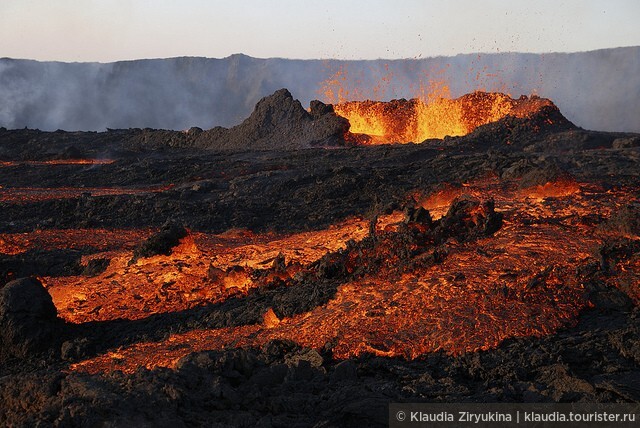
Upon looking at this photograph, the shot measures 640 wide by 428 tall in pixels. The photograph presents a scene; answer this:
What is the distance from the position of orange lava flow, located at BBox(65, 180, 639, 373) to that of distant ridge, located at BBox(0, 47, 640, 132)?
38.2m

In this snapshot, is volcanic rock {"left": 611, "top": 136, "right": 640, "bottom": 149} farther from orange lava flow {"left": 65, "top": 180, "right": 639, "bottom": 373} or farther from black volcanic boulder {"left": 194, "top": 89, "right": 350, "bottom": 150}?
orange lava flow {"left": 65, "top": 180, "right": 639, "bottom": 373}

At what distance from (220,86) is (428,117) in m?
31.4

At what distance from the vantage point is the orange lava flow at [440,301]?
236 inches

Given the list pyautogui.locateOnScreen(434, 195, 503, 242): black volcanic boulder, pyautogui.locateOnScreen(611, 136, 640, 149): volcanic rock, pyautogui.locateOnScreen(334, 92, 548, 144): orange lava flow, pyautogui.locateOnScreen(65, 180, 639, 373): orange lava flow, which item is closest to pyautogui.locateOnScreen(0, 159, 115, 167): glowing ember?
pyautogui.locateOnScreen(334, 92, 548, 144): orange lava flow

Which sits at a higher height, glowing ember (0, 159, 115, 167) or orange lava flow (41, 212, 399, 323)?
glowing ember (0, 159, 115, 167)

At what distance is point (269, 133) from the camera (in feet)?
Result: 86.4

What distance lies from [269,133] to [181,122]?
2647 cm

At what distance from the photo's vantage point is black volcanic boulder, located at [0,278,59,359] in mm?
7168

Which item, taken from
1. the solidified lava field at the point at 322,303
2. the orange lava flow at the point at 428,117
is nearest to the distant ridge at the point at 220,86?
the orange lava flow at the point at 428,117

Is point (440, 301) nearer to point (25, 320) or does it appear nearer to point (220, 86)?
point (25, 320)

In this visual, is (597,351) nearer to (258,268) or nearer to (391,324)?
(391,324)

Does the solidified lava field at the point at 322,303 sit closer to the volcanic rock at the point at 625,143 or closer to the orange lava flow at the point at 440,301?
Answer: the orange lava flow at the point at 440,301

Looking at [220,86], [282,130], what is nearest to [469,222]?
[282,130]

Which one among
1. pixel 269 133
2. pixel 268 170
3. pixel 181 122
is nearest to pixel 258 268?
pixel 268 170
